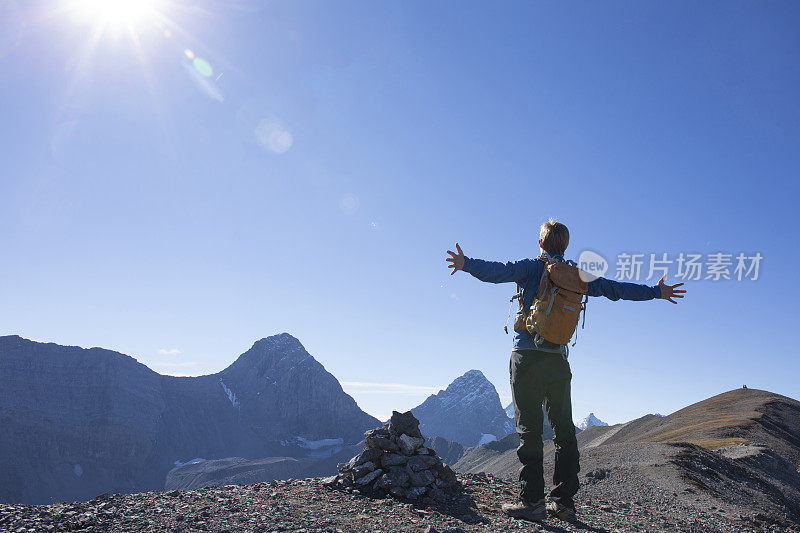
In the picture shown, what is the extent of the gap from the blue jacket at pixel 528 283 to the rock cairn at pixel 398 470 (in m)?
3.97

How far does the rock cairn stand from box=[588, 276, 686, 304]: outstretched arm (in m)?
5.24

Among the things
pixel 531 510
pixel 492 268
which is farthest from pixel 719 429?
pixel 492 268

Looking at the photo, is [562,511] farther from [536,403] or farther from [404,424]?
[404,424]

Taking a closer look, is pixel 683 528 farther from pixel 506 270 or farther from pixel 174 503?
pixel 174 503

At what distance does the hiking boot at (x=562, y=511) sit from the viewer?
7422 millimetres

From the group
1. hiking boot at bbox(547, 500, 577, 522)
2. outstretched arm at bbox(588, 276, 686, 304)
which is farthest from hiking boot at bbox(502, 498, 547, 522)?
outstretched arm at bbox(588, 276, 686, 304)

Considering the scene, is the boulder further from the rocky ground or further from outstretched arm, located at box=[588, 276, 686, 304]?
outstretched arm, located at box=[588, 276, 686, 304]

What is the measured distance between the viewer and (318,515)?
7.27m

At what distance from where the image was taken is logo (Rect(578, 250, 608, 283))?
714 cm

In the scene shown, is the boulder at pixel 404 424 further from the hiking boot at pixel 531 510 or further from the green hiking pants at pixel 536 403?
the green hiking pants at pixel 536 403

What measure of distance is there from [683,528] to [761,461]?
27788 mm

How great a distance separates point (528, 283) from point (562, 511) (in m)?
3.94

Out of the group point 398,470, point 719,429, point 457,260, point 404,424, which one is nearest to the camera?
point 457,260

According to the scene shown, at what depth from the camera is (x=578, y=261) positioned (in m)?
7.34
